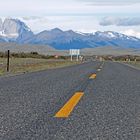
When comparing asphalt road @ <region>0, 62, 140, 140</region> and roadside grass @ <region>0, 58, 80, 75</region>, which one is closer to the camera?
asphalt road @ <region>0, 62, 140, 140</region>

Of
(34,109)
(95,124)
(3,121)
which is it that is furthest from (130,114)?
(3,121)

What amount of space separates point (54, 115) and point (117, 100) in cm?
267

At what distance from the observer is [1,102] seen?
9.04 m

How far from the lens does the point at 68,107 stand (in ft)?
26.9

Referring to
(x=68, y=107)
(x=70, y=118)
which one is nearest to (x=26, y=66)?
(x=68, y=107)

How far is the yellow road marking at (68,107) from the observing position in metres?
7.34

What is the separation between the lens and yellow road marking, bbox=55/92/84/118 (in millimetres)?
7340

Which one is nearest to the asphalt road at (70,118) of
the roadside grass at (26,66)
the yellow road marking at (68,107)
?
the yellow road marking at (68,107)

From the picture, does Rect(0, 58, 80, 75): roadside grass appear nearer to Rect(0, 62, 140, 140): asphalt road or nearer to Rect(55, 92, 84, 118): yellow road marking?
Rect(55, 92, 84, 118): yellow road marking

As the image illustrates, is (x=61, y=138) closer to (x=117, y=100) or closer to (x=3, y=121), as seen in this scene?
(x=3, y=121)

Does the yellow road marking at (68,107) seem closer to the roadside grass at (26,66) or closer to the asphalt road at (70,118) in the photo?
the asphalt road at (70,118)

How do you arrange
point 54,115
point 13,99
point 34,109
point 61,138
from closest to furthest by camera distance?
point 61,138
point 54,115
point 34,109
point 13,99

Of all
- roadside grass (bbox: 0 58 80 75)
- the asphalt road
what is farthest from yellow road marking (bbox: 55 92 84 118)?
roadside grass (bbox: 0 58 80 75)

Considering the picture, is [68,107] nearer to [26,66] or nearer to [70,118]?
[70,118]
